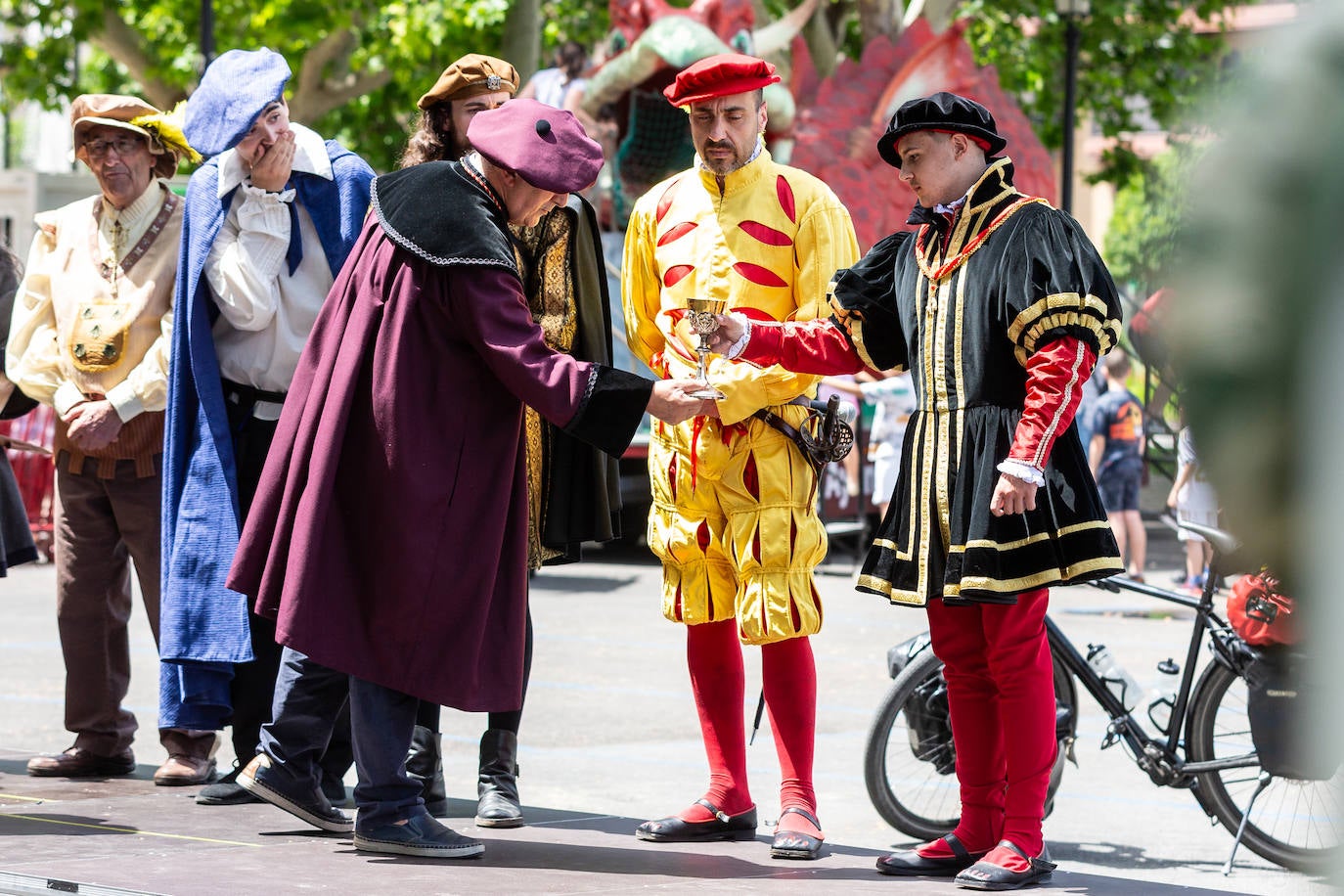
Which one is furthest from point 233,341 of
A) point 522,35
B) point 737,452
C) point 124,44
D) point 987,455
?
point 124,44

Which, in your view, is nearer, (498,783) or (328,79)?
(498,783)

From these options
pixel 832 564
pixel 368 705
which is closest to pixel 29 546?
pixel 368 705

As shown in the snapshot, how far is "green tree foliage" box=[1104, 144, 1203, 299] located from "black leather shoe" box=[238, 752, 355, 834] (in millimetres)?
3585

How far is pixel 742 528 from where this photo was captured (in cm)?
451

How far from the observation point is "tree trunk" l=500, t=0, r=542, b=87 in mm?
19719

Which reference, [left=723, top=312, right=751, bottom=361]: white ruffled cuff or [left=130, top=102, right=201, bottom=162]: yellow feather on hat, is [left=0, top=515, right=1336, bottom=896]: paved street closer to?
[left=723, top=312, right=751, bottom=361]: white ruffled cuff

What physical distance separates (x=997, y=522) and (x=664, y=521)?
103cm

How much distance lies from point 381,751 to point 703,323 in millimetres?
1210

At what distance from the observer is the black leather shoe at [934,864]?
418cm

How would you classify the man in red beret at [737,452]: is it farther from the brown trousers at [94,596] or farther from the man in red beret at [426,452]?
the brown trousers at [94,596]

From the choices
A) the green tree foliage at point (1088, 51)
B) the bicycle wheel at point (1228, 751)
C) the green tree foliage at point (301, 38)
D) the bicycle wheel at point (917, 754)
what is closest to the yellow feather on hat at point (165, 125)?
the bicycle wheel at point (917, 754)

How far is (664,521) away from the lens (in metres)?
4.64

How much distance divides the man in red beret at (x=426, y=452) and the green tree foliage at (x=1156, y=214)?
3041mm

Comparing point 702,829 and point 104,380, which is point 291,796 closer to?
point 702,829
